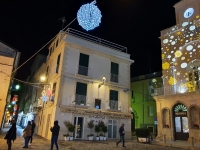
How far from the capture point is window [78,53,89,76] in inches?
746

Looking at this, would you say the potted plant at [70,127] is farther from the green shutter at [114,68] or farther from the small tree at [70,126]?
the green shutter at [114,68]

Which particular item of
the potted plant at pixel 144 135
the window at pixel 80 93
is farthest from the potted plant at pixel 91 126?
the potted plant at pixel 144 135

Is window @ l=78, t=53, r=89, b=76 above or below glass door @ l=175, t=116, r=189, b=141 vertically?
above

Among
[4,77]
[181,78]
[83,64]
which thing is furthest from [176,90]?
[4,77]

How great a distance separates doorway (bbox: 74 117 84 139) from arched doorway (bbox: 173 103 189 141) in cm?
952

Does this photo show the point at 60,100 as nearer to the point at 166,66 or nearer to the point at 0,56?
the point at 0,56

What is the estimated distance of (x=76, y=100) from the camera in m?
17.8

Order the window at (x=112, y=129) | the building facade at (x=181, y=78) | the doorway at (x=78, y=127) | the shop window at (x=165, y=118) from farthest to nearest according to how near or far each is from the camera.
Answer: the window at (x=112, y=129) < the shop window at (x=165, y=118) < the doorway at (x=78, y=127) < the building facade at (x=181, y=78)

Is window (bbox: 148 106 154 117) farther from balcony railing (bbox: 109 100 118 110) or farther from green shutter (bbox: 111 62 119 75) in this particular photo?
green shutter (bbox: 111 62 119 75)

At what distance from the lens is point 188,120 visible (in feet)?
55.4

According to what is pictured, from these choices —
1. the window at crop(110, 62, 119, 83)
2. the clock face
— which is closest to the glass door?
the window at crop(110, 62, 119, 83)

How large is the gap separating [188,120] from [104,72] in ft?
32.3

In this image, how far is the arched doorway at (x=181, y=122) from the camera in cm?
1728

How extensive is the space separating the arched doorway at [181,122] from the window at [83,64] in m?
10.3
